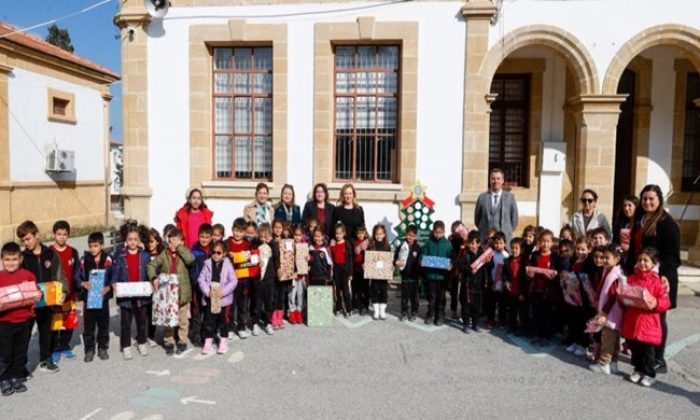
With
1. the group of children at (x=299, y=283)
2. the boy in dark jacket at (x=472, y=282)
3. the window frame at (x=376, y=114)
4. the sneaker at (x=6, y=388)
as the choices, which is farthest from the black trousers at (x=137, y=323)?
the window frame at (x=376, y=114)

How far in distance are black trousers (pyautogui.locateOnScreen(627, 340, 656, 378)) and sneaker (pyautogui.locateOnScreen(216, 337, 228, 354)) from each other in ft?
12.5

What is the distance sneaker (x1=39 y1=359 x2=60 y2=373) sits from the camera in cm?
443

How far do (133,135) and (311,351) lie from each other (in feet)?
18.5

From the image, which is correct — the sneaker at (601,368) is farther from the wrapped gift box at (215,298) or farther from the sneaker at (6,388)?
the sneaker at (6,388)

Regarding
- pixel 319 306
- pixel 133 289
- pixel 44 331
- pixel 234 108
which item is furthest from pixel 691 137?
pixel 44 331

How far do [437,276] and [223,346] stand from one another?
100 inches

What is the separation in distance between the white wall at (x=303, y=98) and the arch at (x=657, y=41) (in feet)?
8.44

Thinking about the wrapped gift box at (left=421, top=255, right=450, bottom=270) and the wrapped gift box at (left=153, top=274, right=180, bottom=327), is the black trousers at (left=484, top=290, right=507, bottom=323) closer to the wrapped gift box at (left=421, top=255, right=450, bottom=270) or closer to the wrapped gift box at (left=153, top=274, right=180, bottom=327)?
the wrapped gift box at (left=421, top=255, right=450, bottom=270)

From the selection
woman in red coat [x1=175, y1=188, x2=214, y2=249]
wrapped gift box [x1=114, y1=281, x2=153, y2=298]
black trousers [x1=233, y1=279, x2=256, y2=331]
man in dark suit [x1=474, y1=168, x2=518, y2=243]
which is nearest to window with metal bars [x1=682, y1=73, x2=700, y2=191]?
man in dark suit [x1=474, y1=168, x2=518, y2=243]

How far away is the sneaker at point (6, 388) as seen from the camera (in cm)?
393

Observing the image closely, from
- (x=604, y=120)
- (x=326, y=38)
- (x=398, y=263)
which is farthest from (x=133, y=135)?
(x=604, y=120)

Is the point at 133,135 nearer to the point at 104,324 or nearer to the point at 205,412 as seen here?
the point at 104,324

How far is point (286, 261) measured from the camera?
5723 mm

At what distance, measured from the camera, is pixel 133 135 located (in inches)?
335
